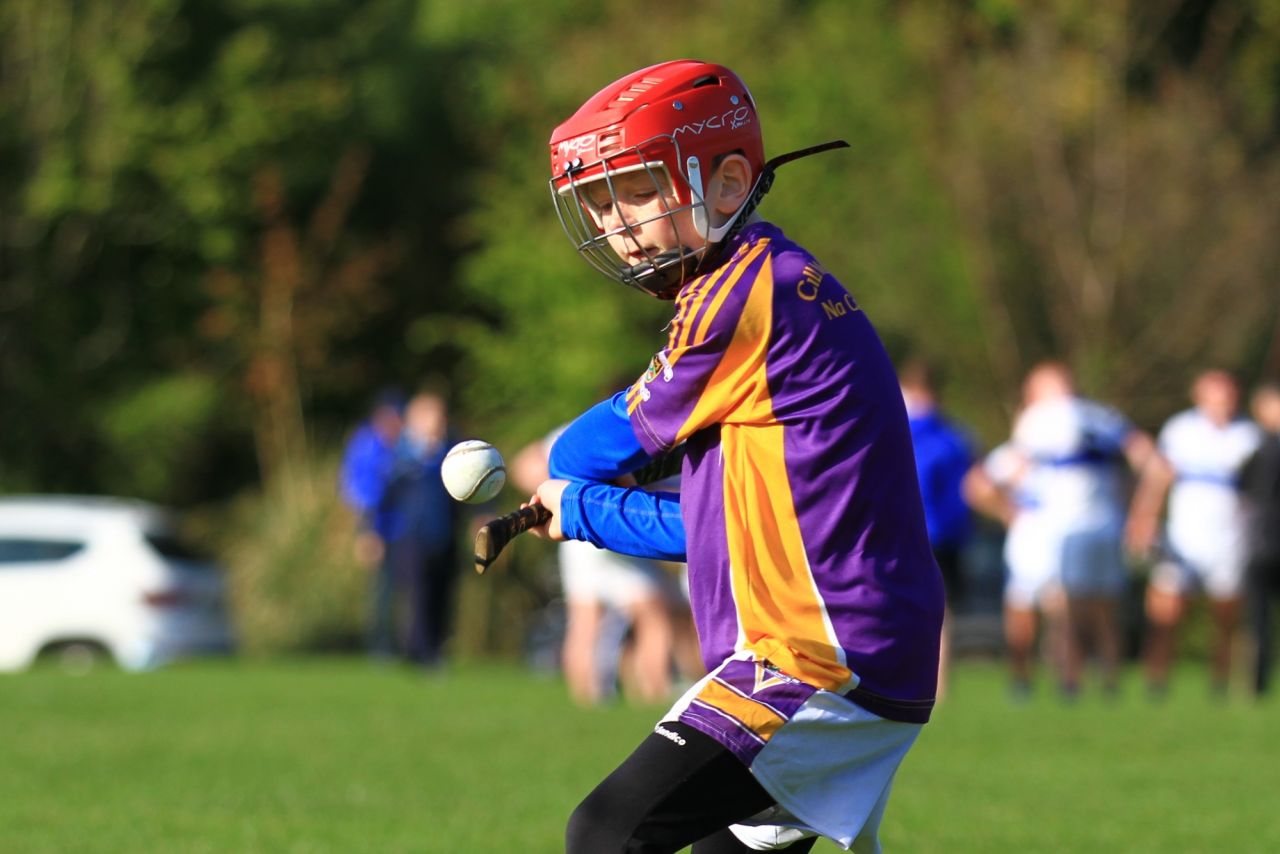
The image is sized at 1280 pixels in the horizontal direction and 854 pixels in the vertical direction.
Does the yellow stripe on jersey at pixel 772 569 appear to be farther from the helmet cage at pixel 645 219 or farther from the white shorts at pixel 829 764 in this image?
the helmet cage at pixel 645 219

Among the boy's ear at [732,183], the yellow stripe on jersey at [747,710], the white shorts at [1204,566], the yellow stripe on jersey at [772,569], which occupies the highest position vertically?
the boy's ear at [732,183]

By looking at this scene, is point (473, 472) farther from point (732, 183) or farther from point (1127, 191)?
point (1127, 191)

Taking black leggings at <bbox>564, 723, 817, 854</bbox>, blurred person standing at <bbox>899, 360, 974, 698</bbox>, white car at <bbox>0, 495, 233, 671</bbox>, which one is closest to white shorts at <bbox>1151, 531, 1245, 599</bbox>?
blurred person standing at <bbox>899, 360, 974, 698</bbox>

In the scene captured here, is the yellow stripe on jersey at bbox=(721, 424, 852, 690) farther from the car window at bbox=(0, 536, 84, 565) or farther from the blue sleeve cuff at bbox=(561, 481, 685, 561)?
the car window at bbox=(0, 536, 84, 565)

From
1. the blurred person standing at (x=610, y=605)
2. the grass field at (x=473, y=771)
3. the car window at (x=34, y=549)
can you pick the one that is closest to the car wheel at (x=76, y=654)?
the car window at (x=34, y=549)

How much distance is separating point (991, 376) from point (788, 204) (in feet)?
11.5

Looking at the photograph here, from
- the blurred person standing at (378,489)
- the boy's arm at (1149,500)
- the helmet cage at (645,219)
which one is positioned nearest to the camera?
the helmet cage at (645,219)

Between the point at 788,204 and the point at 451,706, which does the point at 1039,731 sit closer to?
the point at 451,706

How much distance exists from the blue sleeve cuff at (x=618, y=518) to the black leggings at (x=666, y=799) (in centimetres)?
49

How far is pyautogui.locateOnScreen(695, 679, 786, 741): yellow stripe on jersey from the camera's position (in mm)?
3766

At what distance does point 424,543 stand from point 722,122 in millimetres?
14989

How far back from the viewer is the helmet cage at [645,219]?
13.1 ft

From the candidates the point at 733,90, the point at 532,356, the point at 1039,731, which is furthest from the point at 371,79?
the point at 733,90

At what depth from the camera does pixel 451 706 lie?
1428 cm
